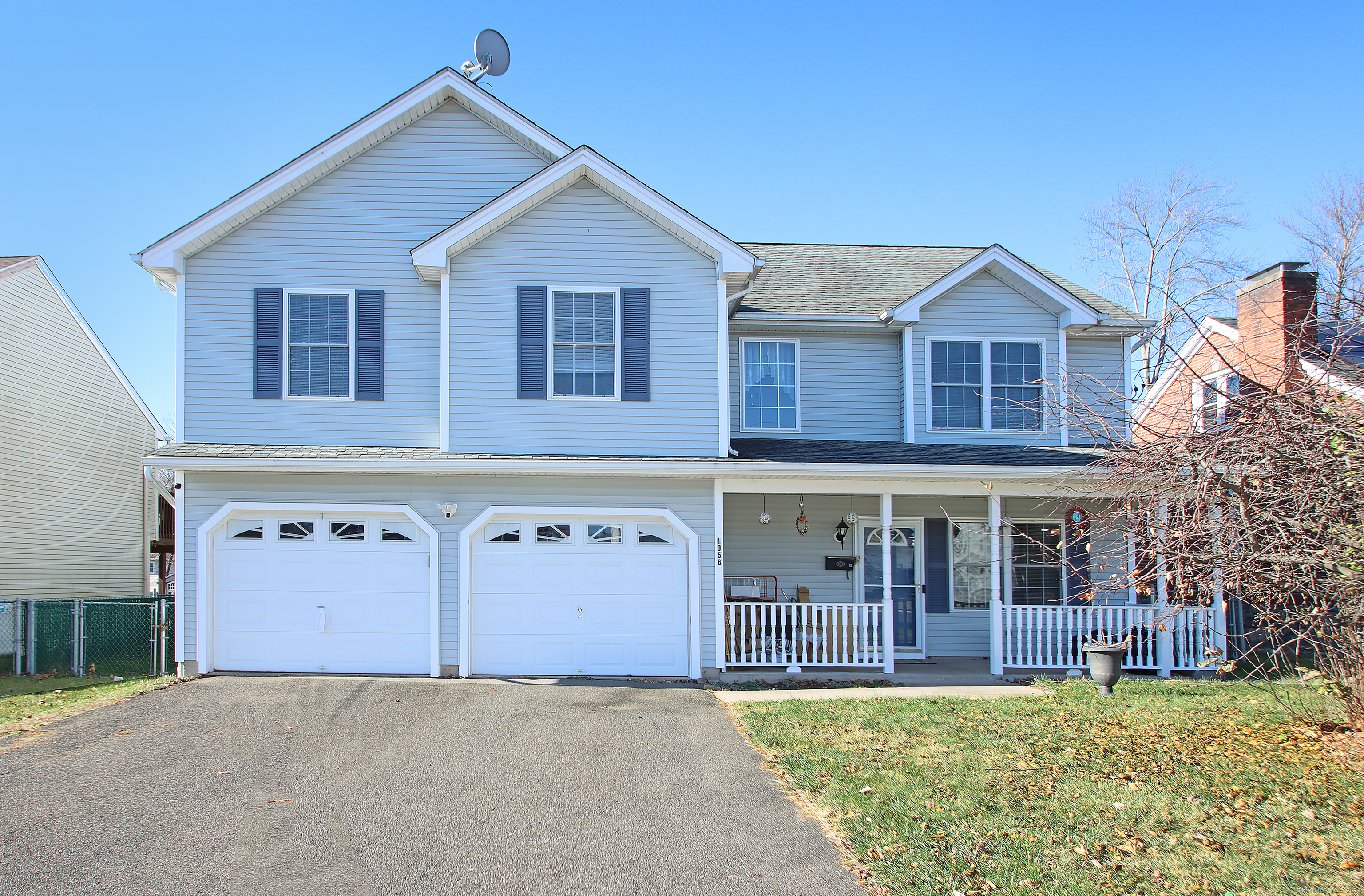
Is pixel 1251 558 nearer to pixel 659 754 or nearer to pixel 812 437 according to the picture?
pixel 659 754

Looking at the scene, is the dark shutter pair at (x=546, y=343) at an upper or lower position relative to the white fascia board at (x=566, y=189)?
lower

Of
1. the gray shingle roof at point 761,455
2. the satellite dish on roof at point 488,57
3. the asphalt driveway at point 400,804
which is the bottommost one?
the asphalt driveway at point 400,804

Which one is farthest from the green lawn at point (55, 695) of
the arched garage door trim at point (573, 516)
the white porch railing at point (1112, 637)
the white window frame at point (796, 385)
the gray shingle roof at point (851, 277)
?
the white porch railing at point (1112, 637)

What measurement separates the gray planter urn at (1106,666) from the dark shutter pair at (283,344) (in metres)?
9.63

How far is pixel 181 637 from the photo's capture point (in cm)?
1184

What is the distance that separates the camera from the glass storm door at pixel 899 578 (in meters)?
14.4

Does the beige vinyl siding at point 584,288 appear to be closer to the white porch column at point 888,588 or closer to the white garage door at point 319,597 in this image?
the white garage door at point 319,597

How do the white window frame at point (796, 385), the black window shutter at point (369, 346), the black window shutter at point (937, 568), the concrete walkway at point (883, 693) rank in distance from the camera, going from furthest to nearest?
the black window shutter at point (937, 568)
the white window frame at point (796, 385)
the black window shutter at point (369, 346)
the concrete walkway at point (883, 693)

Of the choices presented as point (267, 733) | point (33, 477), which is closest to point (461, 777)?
point (267, 733)

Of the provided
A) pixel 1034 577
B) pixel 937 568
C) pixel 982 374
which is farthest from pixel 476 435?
pixel 1034 577

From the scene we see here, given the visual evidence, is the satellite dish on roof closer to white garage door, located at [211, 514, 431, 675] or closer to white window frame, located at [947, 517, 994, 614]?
white garage door, located at [211, 514, 431, 675]

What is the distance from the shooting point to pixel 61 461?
1802 cm

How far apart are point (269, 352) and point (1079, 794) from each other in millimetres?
10930

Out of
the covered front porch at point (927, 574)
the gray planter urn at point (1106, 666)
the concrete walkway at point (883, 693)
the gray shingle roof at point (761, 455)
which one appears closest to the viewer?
the gray planter urn at point (1106, 666)
